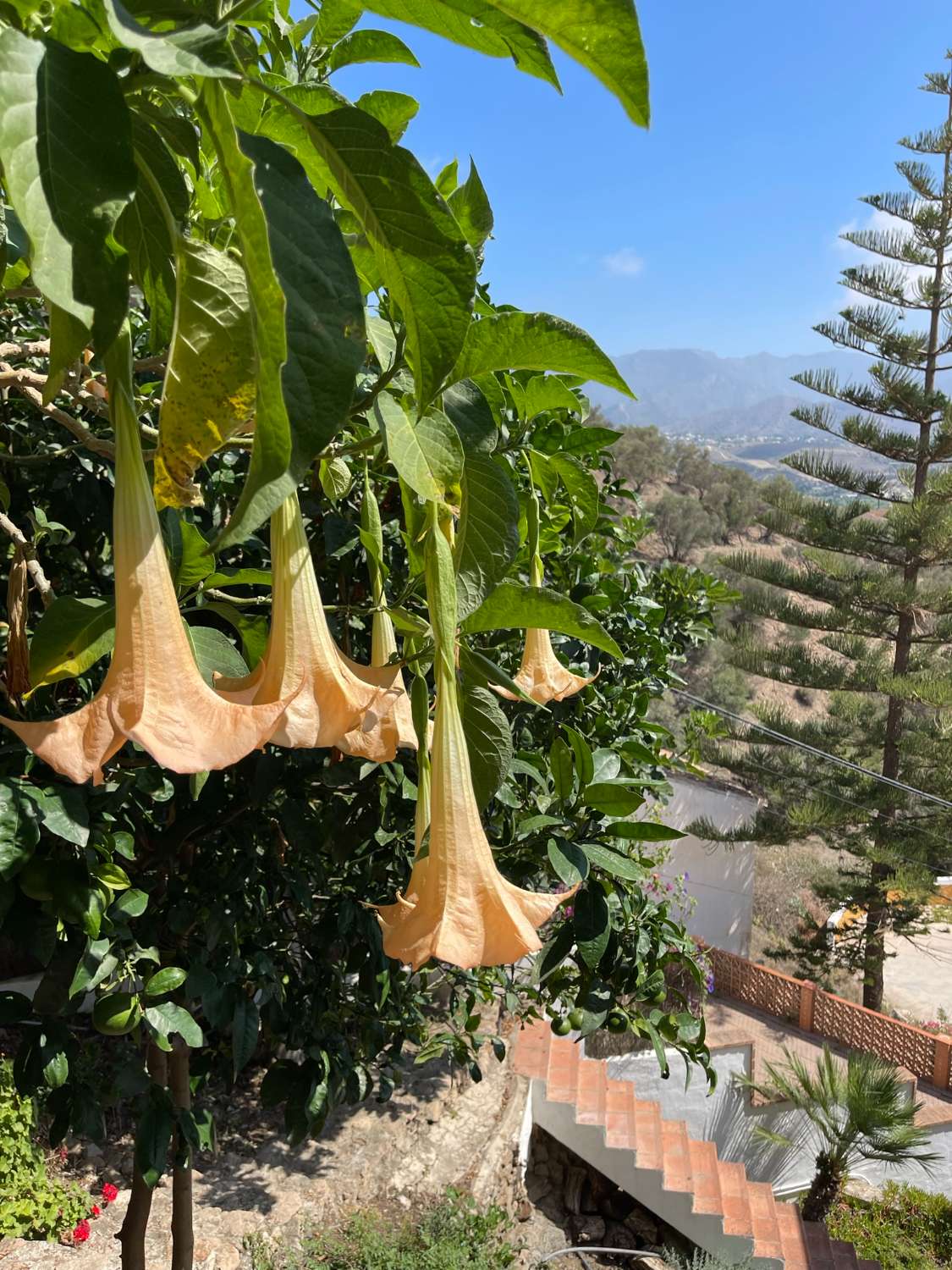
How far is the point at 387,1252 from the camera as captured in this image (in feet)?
7.09

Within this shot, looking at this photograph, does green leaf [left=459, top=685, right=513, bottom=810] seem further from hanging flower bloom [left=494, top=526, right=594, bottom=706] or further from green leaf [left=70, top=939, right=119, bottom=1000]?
green leaf [left=70, top=939, right=119, bottom=1000]

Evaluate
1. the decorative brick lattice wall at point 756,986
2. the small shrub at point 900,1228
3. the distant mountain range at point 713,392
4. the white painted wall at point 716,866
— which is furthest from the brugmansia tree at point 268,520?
the distant mountain range at point 713,392

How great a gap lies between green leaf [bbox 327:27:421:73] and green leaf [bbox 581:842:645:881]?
603 mm

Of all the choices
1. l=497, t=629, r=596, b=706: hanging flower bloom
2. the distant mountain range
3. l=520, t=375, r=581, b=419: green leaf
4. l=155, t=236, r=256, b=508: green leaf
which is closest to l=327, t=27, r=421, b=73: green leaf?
l=520, t=375, r=581, b=419: green leaf

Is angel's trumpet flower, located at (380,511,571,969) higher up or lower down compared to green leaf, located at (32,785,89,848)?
higher up

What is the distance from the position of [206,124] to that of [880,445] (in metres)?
9.16

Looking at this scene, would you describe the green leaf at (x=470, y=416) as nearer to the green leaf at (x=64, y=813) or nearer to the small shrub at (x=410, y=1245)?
the green leaf at (x=64, y=813)

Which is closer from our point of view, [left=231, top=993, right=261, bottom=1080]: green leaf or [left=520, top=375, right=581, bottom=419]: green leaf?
[left=520, top=375, right=581, bottom=419]: green leaf

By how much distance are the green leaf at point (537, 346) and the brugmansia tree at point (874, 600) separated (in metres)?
8.12

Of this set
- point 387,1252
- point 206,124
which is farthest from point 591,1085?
point 206,124

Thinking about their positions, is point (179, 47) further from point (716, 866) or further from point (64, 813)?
point (716, 866)

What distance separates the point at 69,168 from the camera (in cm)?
22

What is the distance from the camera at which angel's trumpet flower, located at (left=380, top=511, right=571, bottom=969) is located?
0.34 meters

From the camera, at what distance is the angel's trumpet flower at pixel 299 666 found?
33 centimetres
